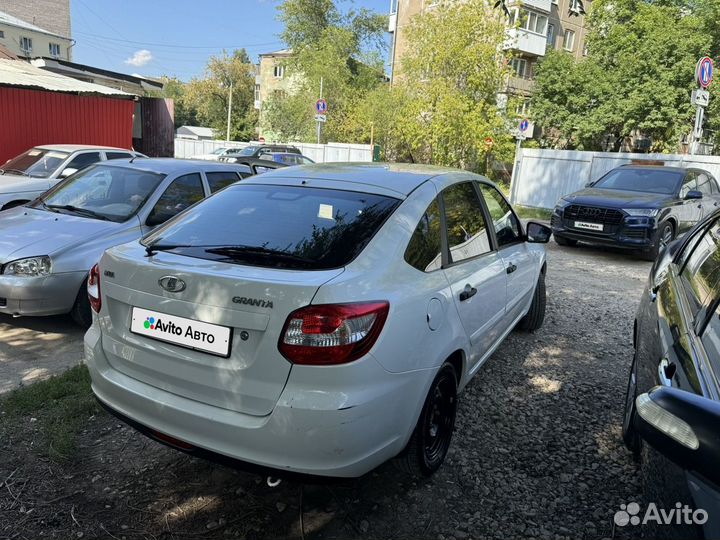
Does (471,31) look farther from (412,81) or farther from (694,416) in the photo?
(694,416)

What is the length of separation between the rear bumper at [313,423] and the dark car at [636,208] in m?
8.09

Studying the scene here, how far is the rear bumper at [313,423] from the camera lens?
210 centimetres

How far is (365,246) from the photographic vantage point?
8.15 ft

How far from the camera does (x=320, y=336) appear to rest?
210 cm

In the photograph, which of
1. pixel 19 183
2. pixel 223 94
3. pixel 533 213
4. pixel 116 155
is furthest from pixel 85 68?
pixel 223 94

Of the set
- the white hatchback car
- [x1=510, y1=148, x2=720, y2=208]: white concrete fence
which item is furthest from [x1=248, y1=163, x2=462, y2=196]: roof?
[x1=510, y1=148, x2=720, y2=208]: white concrete fence

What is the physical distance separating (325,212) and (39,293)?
123 inches

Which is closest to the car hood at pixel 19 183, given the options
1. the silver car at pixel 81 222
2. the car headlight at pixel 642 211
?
the silver car at pixel 81 222

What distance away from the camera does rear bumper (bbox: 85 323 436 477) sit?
2102mm

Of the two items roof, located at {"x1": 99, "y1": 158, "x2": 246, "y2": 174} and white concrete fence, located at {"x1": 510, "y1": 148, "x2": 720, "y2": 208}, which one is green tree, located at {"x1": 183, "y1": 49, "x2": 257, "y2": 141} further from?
roof, located at {"x1": 99, "y1": 158, "x2": 246, "y2": 174}

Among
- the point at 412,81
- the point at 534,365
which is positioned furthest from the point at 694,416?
the point at 412,81

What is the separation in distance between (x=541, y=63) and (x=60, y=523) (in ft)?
121

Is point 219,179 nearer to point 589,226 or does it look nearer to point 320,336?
point 320,336

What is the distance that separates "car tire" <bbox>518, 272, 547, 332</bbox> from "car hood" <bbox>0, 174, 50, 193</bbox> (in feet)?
24.2
